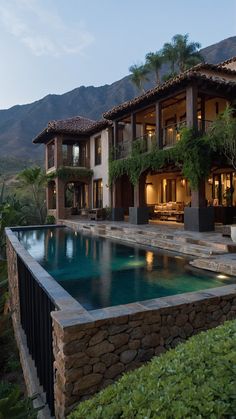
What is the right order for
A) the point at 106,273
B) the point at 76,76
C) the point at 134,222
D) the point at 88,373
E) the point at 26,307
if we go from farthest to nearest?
the point at 76,76, the point at 134,222, the point at 106,273, the point at 26,307, the point at 88,373

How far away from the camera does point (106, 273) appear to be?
8.78 metres

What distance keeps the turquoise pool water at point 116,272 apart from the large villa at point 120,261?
4cm

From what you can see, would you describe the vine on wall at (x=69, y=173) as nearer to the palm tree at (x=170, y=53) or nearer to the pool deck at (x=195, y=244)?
the pool deck at (x=195, y=244)

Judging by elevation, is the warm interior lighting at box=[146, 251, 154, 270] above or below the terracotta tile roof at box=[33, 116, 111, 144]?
below

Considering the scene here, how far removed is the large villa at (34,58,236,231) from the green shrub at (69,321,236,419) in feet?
37.3

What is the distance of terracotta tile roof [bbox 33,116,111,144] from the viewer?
23516mm

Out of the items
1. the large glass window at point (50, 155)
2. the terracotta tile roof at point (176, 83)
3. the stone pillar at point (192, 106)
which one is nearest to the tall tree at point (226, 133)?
the stone pillar at point (192, 106)

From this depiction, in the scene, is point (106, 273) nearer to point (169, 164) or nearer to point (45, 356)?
point (45, 356)

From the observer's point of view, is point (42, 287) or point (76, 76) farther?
point (76, 76)

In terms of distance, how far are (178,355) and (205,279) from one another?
16.8 ft

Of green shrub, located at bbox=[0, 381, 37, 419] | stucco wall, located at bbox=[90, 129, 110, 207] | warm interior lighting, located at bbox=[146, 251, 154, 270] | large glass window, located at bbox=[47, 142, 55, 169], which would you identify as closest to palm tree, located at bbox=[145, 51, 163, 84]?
large glass window, located at bbox=[47, 142, 55, 169]

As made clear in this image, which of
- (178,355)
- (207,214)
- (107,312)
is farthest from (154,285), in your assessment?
(207,214)

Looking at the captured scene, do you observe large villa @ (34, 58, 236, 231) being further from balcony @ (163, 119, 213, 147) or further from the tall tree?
the tall tree

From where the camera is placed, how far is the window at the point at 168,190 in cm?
2297
